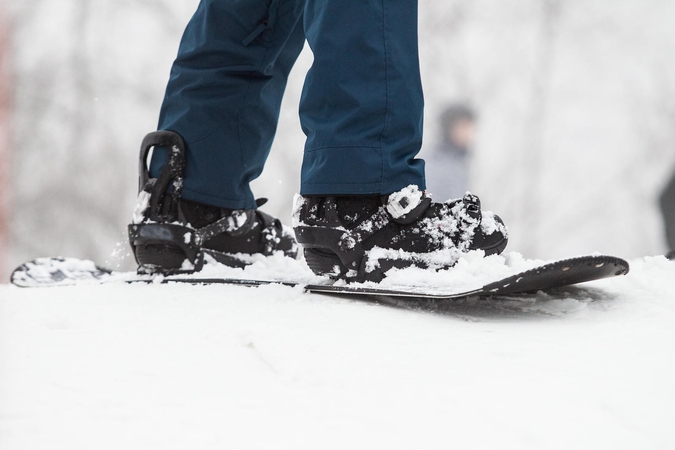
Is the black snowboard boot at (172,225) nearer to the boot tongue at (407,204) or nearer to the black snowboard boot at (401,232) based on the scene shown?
the black snowboard boot at (401,232)

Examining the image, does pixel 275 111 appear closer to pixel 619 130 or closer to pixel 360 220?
pixel 360 220

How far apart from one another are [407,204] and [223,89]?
1.86 ft

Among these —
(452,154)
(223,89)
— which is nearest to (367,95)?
(223,89)

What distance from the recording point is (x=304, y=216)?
869mm

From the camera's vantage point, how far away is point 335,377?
1.42ft

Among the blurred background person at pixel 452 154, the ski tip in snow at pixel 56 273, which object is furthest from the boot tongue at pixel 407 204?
the blurred background person at pixel 452 154

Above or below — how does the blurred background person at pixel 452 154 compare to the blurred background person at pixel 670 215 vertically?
above

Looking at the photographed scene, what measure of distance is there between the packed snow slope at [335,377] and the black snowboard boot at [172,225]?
0.36m

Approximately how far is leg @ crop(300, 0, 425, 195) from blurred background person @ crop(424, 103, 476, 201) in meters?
2.97

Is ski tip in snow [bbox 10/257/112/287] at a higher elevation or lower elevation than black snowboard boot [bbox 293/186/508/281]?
lower

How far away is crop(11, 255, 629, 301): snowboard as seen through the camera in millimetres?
646

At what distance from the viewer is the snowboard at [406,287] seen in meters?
0.65

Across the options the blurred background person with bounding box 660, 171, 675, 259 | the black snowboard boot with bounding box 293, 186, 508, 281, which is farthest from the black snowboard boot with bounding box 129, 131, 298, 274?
the blurred background person with bounding box 660, 171, 675, 259

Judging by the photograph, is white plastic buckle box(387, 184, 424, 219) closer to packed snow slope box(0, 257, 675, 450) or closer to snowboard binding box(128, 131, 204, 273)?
packed snow slope box(0, 257, 675, 450)
